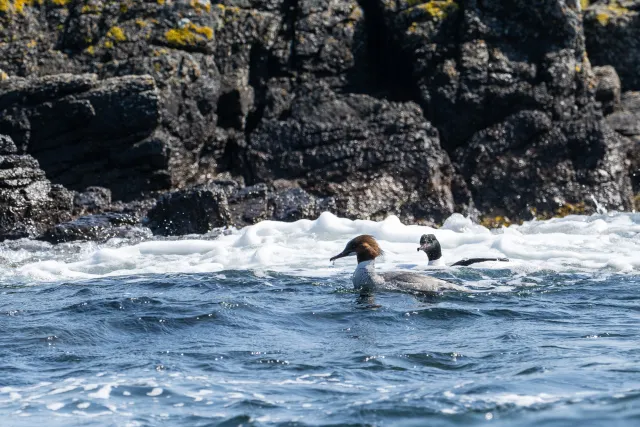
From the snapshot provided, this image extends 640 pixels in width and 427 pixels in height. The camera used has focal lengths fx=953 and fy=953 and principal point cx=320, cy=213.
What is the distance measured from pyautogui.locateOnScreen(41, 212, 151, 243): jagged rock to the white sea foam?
527 millimetres

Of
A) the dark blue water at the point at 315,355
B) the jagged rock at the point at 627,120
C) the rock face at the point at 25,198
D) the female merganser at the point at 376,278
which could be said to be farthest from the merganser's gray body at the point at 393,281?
the jagged rock at the point at 627,120

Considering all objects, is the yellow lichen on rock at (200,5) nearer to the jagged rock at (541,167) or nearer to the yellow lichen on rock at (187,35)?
the yellow lichen on rock at (187,35)

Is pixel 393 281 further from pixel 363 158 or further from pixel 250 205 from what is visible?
pixel 363 158

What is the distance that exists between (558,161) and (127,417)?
53.6ft

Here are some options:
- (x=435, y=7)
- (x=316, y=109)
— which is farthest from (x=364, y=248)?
(x=435, y=7)

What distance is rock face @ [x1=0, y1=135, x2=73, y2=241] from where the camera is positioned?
18.6 metres

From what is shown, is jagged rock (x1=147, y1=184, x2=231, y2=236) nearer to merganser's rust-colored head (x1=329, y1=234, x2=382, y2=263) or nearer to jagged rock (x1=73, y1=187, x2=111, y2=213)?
jagged rock (x1=73, y1=187, x2=111, y2=213)

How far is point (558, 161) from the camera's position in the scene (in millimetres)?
21781

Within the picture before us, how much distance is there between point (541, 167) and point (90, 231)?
10.2 m

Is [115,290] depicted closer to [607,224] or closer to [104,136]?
[104,136]

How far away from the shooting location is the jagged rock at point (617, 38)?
25.7m

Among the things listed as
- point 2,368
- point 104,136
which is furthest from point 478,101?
point 2,368

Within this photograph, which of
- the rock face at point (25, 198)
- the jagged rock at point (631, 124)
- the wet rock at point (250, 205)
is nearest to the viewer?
the rock face at point (25, 198)

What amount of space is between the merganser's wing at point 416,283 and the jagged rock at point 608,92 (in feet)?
42.1
